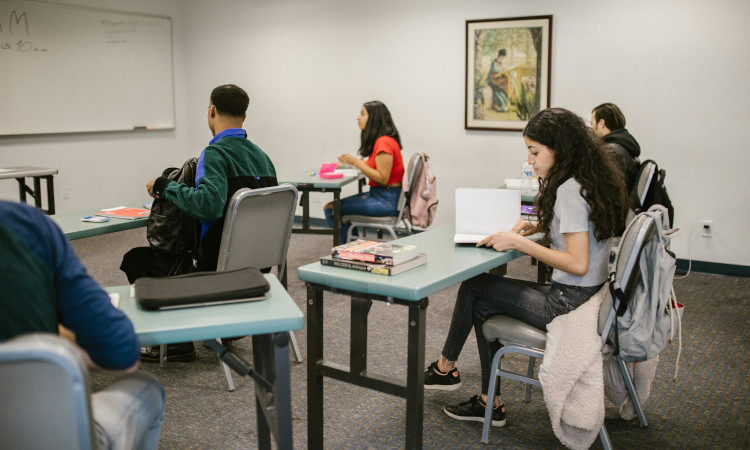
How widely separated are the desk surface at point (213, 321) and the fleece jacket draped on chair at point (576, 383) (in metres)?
0.93

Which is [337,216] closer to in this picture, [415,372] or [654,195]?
[654,195]

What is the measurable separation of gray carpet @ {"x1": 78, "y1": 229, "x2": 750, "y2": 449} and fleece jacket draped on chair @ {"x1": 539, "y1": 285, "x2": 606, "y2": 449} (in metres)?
0.34

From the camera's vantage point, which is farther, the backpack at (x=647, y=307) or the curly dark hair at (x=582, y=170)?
the curly dark hair at (x=582, y=170)

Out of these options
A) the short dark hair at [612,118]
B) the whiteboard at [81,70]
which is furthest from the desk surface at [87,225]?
the whiteboard at [81,70]

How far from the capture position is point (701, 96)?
15.9 ft

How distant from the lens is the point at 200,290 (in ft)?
5.43

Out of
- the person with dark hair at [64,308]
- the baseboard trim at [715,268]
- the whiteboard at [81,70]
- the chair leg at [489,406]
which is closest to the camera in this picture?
the person with dark hair at [64,308]

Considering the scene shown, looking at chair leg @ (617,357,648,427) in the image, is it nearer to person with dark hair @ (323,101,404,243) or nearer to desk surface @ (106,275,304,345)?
desk surface @ (106,275,304,345)

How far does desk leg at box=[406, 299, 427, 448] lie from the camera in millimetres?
1978

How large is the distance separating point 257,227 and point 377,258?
34.6 inches

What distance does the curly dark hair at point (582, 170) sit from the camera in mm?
2197

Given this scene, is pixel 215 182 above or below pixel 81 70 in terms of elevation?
below

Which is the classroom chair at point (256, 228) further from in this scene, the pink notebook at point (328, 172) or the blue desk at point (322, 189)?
the pink notebook at point (328, 172)

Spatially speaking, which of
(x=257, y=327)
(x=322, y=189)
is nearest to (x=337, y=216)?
(x=322, y=189)
